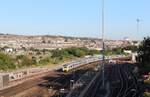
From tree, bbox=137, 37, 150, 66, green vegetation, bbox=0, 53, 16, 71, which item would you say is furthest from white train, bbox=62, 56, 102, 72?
tree, bbox=137, 37, 150, 66

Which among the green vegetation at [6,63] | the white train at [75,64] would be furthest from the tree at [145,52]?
the green vegetation at [6,63]

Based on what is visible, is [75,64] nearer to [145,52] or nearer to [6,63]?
[6,63]

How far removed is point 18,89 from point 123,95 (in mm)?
17601

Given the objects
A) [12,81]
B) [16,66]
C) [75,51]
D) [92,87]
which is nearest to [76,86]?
[92,87]

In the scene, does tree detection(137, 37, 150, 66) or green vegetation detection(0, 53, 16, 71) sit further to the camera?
green vegetation detection(0, 53, 16, 71)

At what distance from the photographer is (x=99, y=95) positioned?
153 feet

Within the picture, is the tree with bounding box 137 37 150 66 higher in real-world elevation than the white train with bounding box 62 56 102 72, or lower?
higher

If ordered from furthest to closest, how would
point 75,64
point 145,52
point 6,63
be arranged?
point 75,64
point 6,63
point 145,52

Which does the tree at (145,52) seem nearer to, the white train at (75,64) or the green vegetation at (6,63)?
the white train at (75,64)

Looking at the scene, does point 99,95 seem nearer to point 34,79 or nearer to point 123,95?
point 123,95

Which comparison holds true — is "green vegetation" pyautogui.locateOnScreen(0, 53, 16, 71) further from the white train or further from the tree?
the tree

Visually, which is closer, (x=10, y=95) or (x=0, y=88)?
(x=10, y=95)

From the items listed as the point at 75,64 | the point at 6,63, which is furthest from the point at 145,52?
the point at 6,63

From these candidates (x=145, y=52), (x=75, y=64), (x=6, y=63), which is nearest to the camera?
(x=145, y=52)
